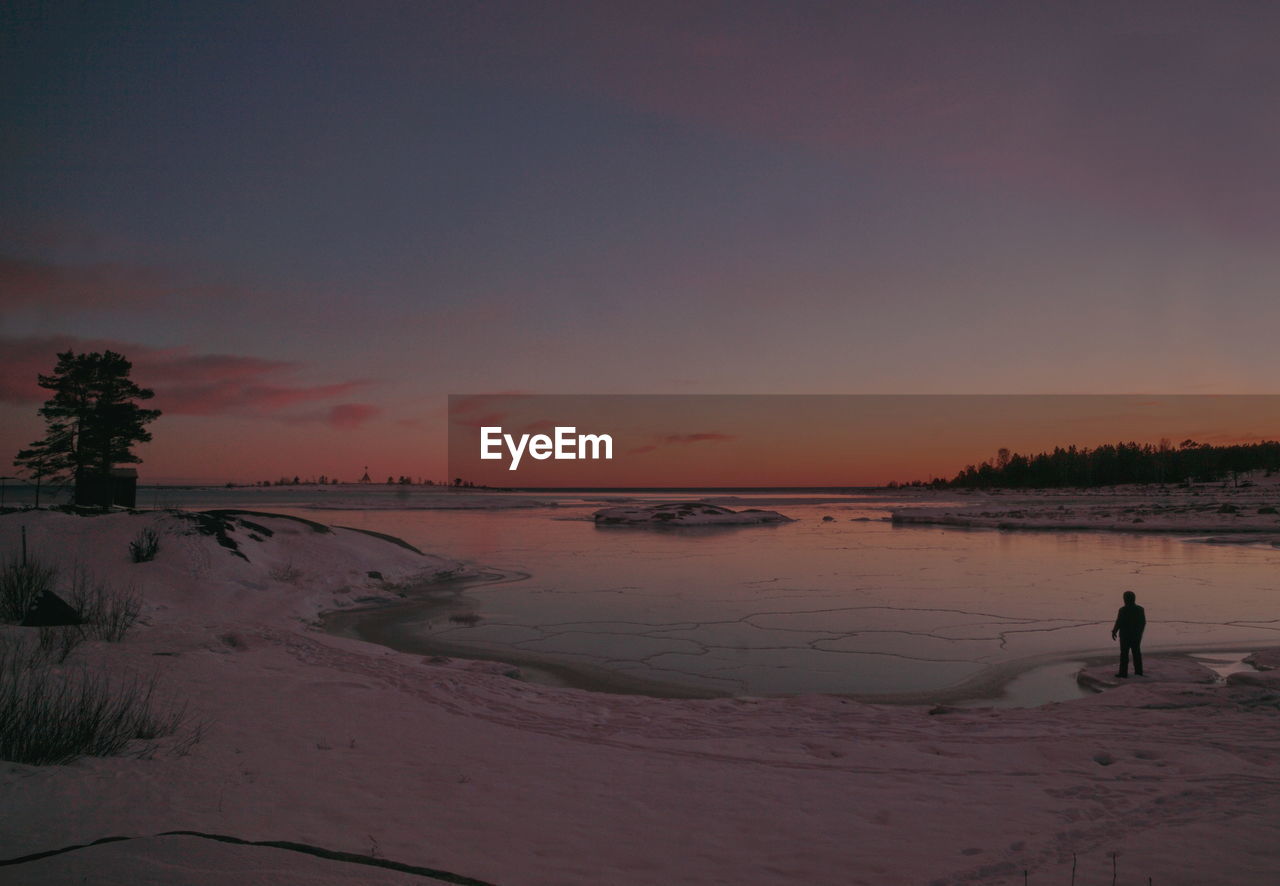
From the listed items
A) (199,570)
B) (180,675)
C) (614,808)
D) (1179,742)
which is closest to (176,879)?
(614,808)

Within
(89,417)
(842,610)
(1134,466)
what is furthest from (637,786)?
(1134,466)

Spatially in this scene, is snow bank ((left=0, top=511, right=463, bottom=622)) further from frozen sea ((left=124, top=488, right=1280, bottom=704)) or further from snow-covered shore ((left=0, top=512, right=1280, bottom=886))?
snow-covered shore ((left=0, top=512, right=1280, bottom=886))

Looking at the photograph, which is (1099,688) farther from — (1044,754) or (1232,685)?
(1044,754)

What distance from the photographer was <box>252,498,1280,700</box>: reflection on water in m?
10.5

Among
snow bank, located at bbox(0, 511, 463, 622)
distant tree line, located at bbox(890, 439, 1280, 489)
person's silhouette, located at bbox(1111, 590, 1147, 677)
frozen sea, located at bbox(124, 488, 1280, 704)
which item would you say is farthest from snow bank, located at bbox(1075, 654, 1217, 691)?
distant tree line, located at bbox(890, 439, 1280, 489)

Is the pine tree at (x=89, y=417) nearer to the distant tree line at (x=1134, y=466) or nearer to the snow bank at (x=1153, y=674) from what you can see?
the snow bank at (x=1153, y=674)

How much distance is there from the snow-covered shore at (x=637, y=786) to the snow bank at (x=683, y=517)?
35.7m

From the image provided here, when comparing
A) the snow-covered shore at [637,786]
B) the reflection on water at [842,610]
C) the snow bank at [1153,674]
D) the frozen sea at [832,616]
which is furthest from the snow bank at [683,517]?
the snow-covered shore at [637,786]

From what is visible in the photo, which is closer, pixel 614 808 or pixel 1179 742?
pixel 614 808

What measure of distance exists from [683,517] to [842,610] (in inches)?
1215

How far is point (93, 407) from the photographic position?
2458 centimetres

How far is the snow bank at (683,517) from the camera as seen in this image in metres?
45.1

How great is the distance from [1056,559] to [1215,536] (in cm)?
1554

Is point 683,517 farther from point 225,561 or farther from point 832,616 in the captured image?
point 225,561
